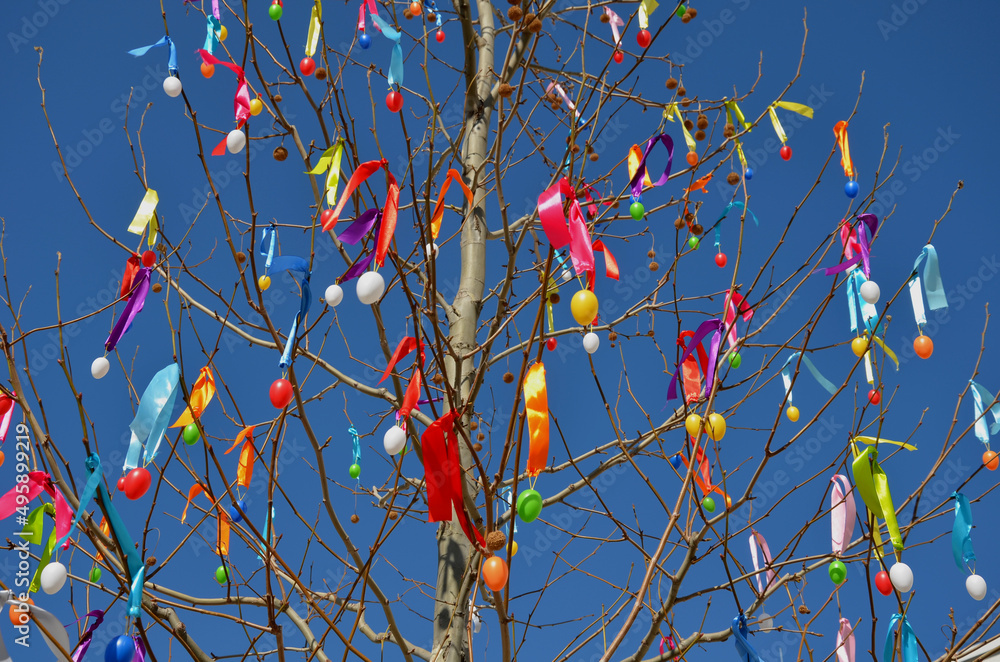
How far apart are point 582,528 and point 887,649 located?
110 centimetres

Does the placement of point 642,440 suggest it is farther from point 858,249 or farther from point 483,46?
point 483,46

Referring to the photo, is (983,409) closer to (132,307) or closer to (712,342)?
(712,342)

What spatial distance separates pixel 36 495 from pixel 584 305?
1.28 m

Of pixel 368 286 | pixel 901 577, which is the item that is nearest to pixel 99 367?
pixel 368 286

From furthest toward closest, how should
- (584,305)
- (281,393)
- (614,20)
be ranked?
(614,20) < (281,393) < (584,305)

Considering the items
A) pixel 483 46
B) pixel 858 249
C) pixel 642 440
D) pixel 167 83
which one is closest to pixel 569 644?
pixel 642 440

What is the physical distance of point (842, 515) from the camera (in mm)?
1992

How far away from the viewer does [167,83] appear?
225cm

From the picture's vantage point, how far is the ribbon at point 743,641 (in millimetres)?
1958

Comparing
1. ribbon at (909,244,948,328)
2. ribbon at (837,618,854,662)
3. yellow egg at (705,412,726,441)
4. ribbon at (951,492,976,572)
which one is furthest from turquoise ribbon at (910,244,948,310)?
ribbon at (837,618,854,662)

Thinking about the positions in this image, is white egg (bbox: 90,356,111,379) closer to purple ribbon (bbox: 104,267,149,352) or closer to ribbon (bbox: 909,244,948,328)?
purple ribbon (bbox: 104,267,149,352)

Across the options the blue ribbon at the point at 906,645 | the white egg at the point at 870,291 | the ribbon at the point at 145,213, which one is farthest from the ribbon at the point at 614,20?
the blue ribbon at the point at 906,645

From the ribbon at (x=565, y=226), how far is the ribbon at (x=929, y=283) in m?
1.31

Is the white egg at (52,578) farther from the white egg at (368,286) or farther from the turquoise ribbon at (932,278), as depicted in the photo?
the turquoise ribbon at (932,278)
